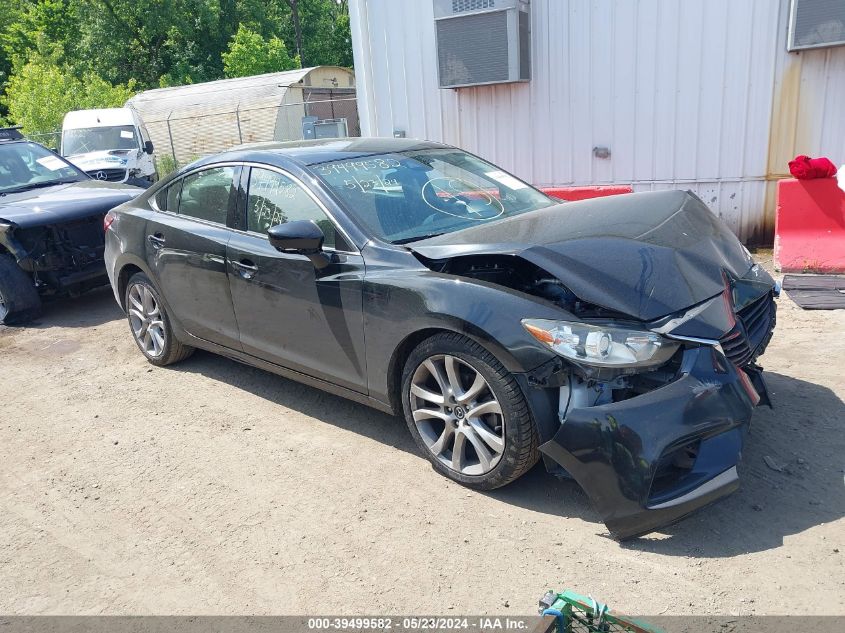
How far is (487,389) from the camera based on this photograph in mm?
3307

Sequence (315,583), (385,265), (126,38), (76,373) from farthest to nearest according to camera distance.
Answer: (126,38)
(76,373)
(385,265)
(315,583)

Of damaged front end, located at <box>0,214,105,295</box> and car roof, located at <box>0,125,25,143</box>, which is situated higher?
car roof, located at <box>0,125,25,143</box>

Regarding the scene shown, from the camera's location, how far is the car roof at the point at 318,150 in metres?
4.40

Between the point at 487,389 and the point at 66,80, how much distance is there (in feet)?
97.7

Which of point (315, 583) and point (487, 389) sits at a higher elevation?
point (487, 389)

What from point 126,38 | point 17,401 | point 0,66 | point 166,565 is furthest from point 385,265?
point 0,66

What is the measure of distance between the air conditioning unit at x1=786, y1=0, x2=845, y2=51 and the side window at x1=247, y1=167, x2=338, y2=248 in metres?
5.61

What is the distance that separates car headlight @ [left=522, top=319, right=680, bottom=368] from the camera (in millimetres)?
2971

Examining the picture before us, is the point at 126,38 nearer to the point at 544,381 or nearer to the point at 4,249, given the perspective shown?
the point at 4,249

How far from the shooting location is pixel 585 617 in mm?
2115

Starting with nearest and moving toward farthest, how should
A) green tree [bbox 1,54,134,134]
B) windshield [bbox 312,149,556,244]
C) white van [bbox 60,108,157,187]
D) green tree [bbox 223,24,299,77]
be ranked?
windshield [bbox 312,149,556,244], white van [bbox 60,108,157,187], green tree [bbox 1,54,134,134], green tree [bbox 223,24,299,77]

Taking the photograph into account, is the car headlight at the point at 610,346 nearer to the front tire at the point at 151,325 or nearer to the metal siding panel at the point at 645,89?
the front tire at the point at 151,325

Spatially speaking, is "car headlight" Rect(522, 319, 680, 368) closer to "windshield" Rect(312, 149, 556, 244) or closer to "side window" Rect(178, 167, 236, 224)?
"windshield" Rect(312, 149, 556, 244)

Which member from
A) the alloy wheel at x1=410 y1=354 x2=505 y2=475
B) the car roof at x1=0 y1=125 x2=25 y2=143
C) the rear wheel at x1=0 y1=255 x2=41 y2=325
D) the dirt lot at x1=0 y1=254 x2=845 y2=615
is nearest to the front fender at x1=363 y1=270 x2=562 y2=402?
the alloy wheel at x1=410 y1=354 x2=505 y2=475
